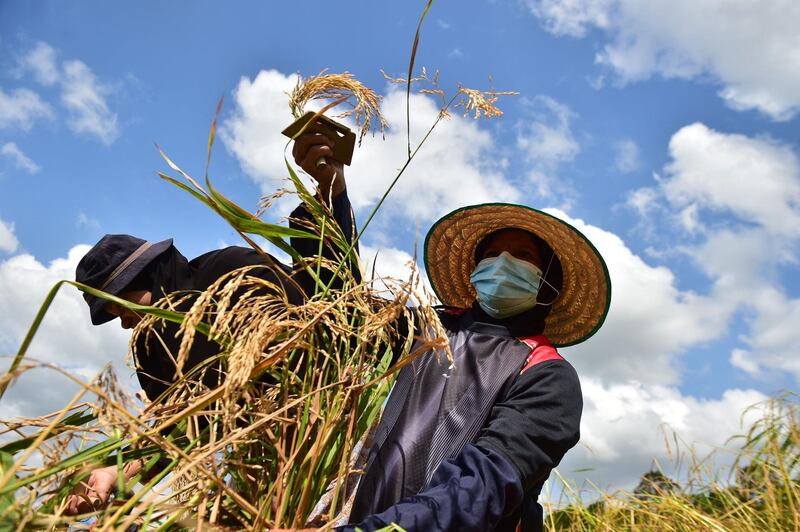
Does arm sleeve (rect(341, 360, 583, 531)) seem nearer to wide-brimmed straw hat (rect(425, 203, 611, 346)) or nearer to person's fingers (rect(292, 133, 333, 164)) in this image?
wide-brimmed straw hat (rect(425, 203, 611, 346))

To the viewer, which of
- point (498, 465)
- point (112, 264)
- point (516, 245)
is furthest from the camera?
point (112, 264)

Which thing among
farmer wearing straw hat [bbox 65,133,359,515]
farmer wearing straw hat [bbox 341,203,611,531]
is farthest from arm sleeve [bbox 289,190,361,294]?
farmer wearing straw hat [bbox 341,203,611,531]

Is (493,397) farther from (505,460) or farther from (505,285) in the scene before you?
(505,285)

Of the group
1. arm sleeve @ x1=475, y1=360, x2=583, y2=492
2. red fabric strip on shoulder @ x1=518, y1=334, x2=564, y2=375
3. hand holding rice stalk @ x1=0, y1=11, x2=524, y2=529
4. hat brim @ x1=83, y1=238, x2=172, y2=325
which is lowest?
hand holding rice stalk @ x1=0, y1=11, x2=524, y2=529

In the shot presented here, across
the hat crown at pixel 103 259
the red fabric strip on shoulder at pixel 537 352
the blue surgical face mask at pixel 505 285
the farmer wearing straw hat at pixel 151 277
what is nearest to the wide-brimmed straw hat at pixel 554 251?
the blue surgical face mask at pixel 505 285

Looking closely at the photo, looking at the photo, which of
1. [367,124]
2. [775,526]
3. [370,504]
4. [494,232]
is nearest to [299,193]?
[367,124]

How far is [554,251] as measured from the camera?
2689 mm

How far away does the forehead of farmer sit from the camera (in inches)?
104

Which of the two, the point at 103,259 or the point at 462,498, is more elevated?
the point at 103,259

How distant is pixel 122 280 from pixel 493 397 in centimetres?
167

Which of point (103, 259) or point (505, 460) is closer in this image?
point (505, 460)

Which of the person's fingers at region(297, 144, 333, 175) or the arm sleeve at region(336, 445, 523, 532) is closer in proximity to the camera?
the arm sleeve at region(336, 445, 523, 532)

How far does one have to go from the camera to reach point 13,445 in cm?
114

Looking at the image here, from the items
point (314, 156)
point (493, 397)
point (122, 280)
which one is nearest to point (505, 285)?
point (493, 397)
